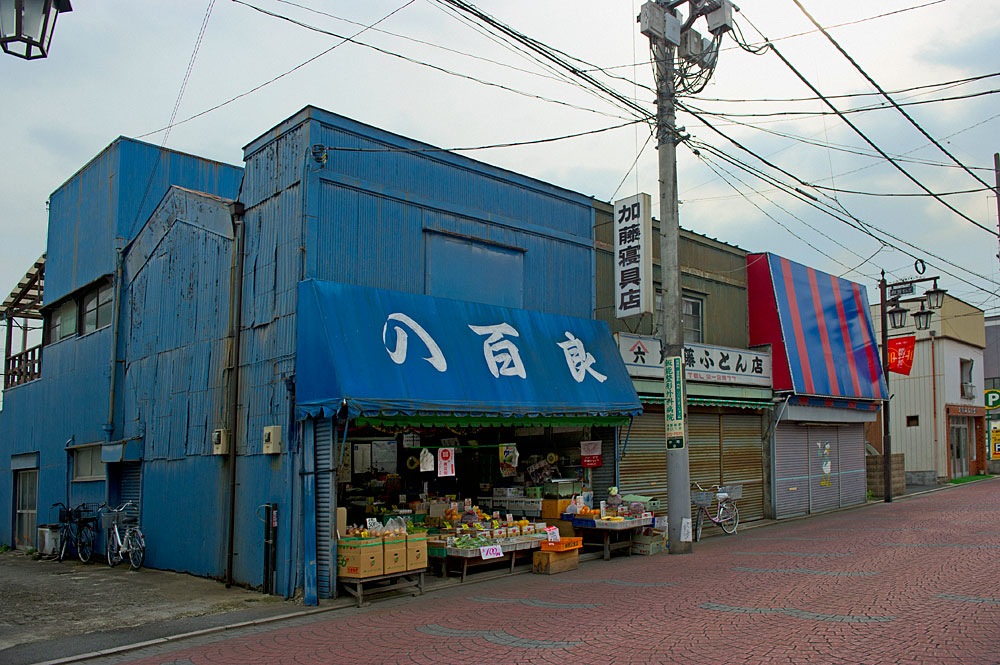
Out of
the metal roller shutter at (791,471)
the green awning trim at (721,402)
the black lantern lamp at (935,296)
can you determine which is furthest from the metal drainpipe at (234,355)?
the black lantern lamp at (935,296)

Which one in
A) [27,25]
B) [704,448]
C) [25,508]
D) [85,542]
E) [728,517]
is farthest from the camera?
[25,508]

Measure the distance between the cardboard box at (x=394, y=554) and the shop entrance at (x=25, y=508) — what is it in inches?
590

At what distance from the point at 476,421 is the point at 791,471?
42.5 feet

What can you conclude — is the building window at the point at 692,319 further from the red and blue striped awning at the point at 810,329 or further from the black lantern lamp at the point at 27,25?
the black lantern lamp at the point at 27,25

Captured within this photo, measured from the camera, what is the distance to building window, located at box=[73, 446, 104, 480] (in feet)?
61.2

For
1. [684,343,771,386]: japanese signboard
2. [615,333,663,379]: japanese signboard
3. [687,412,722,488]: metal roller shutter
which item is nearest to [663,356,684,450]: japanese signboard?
[615,333,663,379]: japanese signboard

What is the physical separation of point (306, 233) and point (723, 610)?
8.02 metres

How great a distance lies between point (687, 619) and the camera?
921cm

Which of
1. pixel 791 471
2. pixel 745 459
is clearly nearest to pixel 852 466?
pixel 791 471

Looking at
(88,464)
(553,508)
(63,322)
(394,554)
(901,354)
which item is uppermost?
(63,322)

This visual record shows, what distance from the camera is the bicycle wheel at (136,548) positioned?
1595 centimetres

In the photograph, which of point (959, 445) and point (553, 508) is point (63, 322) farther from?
point (959, 445)

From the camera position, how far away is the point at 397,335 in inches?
486

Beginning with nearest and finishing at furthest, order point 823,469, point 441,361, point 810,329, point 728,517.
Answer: point 441,361 < point 728,517 < point 810,329 < point 823,469
